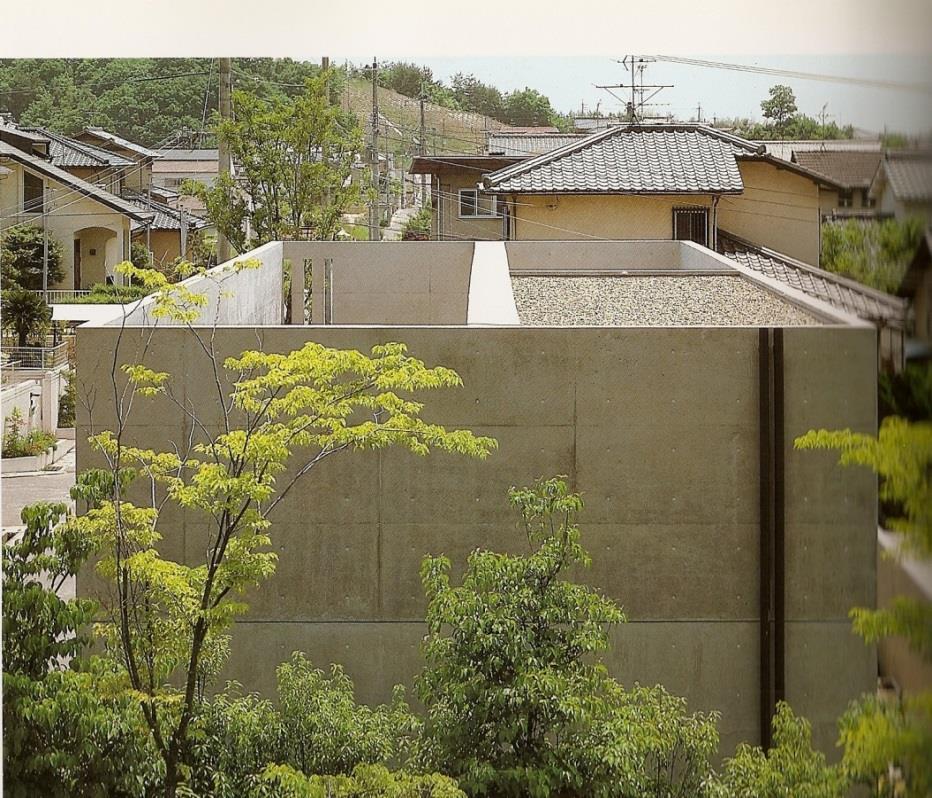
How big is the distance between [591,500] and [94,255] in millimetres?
1626

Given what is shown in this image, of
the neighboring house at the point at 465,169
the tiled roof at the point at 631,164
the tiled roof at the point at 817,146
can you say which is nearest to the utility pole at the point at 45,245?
the neighboring house at the point at 465,169

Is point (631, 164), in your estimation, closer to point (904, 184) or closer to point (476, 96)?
point (476, 96)

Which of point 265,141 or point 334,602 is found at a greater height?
point 265,141

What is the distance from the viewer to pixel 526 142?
10.9ft

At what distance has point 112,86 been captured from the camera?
3.29 metres

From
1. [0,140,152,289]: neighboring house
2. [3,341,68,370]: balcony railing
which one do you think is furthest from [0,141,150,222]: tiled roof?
[3,341,68,370]: balcony railing

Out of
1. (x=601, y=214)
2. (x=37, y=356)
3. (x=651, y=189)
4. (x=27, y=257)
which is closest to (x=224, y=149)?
(x=27, y=257)

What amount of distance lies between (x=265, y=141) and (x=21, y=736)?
180cm

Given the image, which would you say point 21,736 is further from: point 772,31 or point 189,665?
point 772,31

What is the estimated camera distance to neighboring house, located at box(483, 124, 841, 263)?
125 inches

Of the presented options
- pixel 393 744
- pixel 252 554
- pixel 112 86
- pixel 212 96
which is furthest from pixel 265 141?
pixel 393 744

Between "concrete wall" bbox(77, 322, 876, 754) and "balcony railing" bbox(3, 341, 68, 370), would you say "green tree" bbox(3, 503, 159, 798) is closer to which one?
"concrete wall" bbox(77, 322, 876, 754)

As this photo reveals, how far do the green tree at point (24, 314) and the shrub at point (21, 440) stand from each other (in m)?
0.23

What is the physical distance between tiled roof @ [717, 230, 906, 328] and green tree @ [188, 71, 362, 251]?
3.79ft
